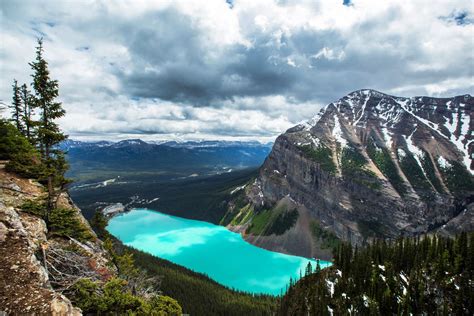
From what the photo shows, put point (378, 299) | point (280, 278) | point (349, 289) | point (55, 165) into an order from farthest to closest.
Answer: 1. point (280, 278)
2. point (349, 289)
3. point (378, 299)
4. point (55, 165)

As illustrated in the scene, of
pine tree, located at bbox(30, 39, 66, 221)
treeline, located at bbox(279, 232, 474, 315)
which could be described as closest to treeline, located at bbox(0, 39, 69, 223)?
pine tree, located at bbox(30, 39, 66, 221)

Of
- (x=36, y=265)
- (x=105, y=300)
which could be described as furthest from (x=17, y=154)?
(x=105, y=300)

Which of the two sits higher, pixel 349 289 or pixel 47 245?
pixel 47 245

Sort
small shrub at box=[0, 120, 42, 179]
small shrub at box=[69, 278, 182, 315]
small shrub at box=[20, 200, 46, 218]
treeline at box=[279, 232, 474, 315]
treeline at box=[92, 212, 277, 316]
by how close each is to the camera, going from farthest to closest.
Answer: treeline at box=[92, 212, 277, 316] < treeline at box=[279, 232, 474, 315] < small shrub at box=[0, 120, 42, 179] < small shrub at box=[20, 200, 46, 218] < small shrub at box=[69, 278, 182, 315]

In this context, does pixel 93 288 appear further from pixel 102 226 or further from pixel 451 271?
pixel 451 271

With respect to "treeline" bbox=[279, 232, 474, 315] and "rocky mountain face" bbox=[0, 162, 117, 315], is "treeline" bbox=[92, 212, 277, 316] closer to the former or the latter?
"treeline" bbox=[279, 232, 474, 315]

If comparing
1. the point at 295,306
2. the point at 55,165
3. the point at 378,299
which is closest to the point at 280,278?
the point at 295,306

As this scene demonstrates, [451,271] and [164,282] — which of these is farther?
[164,282]
